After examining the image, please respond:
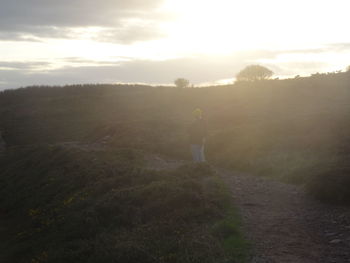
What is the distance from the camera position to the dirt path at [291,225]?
8.90 metres

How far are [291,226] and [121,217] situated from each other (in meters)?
4.09

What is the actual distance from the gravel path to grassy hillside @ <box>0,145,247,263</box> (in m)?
0.43

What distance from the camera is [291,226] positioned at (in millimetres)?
10656

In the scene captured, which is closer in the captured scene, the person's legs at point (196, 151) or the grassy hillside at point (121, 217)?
the grassy hillside at point (121, 217)

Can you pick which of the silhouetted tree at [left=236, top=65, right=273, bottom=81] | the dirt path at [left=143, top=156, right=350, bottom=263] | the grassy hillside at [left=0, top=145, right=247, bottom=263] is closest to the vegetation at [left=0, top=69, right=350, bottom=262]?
the grassy hillside at [left=0, top=145, right=247, bottom=263]

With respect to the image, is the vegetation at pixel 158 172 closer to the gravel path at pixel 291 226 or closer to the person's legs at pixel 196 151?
the gravel path at pixel 291 226

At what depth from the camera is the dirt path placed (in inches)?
350

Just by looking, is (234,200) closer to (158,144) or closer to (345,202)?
(345,202)

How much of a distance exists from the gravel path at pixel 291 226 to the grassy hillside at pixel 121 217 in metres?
0.43

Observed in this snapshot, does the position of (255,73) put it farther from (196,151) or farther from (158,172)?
(158,172)

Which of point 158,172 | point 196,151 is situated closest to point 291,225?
point 158,172

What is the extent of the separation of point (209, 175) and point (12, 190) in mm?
10866

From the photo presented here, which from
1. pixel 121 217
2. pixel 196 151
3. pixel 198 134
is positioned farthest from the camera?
pixel 196 151

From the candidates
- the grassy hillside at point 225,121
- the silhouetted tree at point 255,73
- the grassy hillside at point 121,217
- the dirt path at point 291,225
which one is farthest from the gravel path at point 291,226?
the silhouetted tree at point 255,73
